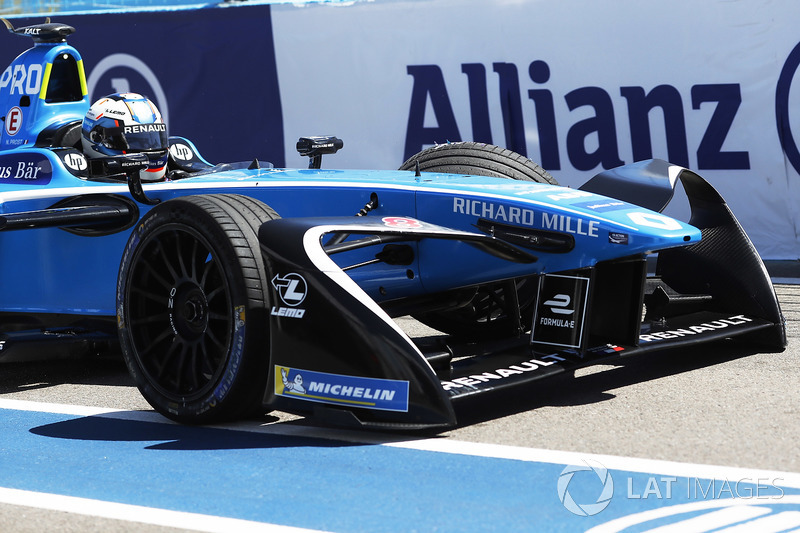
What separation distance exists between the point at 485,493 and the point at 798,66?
6.24 m

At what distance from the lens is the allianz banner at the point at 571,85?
8.95m

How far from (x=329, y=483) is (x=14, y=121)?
169 inches

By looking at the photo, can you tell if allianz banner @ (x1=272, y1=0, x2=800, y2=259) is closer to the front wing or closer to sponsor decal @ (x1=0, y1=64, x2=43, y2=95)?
sponsor decal @ (x1=0, y1=64, x2=43, y2=95)

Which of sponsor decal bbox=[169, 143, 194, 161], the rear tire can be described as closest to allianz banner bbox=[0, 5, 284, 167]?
sponsor decal bbox=[169, 143, 194, 161]

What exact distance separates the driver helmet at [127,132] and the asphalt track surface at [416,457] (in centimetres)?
155

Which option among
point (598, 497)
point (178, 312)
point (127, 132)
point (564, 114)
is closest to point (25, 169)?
point (127, 132)

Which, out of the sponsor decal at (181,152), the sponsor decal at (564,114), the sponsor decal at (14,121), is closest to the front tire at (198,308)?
the sponsor decal at (181,152)

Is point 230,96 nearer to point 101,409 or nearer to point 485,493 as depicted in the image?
point 101,409

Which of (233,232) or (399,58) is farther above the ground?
(399,58)

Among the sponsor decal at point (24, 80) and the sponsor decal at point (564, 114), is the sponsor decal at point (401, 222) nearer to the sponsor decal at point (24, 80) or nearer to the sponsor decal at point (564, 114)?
the sponsor decal at point (24, 80)

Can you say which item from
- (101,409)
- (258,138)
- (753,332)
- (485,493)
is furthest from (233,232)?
(258,138)

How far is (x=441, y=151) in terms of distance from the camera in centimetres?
605

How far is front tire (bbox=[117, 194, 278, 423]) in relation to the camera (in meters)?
4.51

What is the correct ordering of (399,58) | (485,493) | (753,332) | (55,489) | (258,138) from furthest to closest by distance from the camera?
(258,138) < (399,58) < (753,332) < (55,489) < (485,493)
